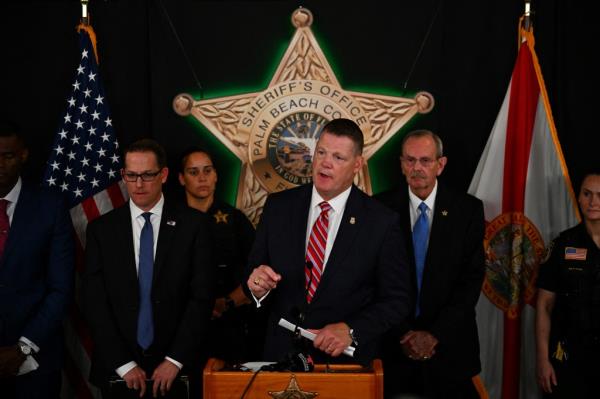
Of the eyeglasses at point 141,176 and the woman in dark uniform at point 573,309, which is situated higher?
the eyeglasses at point 141,176

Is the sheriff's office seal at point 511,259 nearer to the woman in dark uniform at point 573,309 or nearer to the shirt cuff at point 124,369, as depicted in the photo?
the woman in dark uniform at point 573,309

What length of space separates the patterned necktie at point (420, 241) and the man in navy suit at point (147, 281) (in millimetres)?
1082

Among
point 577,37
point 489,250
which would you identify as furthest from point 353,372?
point 577,37

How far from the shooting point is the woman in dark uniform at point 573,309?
3.80 m

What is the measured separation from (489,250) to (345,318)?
5.70ft

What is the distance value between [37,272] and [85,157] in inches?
37.2

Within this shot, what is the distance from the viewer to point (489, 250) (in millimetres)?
4371

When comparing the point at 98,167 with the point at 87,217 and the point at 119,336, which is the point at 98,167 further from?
the point at 119,336

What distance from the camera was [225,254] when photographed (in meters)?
4.21

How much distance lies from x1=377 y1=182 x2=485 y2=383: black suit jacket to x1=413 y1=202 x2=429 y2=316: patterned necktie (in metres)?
0.03

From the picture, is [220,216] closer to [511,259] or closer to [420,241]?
[420,241]

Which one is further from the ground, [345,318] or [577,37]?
[577,37]

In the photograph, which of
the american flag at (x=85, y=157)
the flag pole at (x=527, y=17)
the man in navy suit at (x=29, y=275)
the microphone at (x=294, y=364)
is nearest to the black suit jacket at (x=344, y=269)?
the microphone at (x=294, y=364)

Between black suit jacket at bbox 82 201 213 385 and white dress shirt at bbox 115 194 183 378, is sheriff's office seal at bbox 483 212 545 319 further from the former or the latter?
white dress shirt at bbox 115 194 183 378
